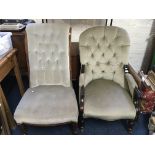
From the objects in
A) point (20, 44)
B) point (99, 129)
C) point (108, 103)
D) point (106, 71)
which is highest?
point (20, 44)

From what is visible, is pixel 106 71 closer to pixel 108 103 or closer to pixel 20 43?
pixel 108 103

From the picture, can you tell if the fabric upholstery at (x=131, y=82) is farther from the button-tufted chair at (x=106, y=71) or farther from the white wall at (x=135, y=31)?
the white wall at (x=135, y=31)

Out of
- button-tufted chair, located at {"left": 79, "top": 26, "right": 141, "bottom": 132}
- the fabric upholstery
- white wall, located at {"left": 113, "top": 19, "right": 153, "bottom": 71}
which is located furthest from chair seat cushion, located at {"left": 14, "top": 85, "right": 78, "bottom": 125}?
white wall, located at {"left": 113, "top": 19, "right": 153, "bottom": 71}

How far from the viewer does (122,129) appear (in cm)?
170

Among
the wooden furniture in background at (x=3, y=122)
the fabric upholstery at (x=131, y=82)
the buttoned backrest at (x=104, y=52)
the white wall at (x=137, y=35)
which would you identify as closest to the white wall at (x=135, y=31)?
the white wall at (x=137, y=35)

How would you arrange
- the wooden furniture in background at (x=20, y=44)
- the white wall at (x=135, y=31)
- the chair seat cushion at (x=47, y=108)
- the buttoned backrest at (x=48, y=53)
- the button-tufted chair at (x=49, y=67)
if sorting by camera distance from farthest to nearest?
the white wall at (x=135, y=31)
the wooden furniture in background at (x=20, y=44)
the buttoned backrest at (x=48, y=53)
the button-tufted chair at (x=49, y=67)
the chair seat cushion at (x=47, y=108)

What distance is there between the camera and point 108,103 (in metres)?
1.43

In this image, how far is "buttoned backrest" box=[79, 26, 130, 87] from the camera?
1664mm

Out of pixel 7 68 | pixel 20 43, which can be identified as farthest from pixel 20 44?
pixel 7 68

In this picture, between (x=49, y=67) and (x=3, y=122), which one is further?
(x=49, y=67)

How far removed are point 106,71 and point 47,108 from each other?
771mm

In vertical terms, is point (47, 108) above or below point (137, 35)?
below

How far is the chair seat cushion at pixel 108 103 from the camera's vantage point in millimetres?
1372
